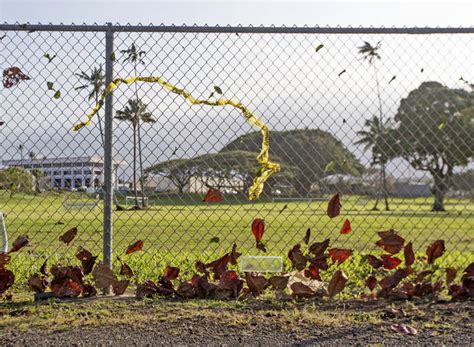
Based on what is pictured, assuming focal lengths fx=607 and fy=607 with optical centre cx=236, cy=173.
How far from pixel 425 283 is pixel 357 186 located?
2078 mm

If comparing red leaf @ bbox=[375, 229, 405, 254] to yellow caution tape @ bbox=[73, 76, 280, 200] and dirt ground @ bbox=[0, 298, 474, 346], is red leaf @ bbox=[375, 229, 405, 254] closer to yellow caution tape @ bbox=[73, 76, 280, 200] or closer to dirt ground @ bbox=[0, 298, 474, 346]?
dirt ground @ bbox=[0, 298, 474, 346]

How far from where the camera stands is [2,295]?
4234mm

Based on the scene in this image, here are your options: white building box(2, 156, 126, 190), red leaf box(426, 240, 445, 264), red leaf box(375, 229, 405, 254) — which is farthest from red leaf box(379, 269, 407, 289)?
white building box(2, 156, 126, 190)

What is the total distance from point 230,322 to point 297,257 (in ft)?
2.67

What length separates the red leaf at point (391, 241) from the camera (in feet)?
13.3

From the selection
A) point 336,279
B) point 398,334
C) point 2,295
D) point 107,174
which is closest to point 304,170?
point 336,279

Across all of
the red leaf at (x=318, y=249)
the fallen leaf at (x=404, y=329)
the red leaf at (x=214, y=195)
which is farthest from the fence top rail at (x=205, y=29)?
the fallen leaf at (x=404, y=329)

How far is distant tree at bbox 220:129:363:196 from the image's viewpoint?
4.96 m

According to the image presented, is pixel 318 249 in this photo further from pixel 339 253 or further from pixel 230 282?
pixel 230 282

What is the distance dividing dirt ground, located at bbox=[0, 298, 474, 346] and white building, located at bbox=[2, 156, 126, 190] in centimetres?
100

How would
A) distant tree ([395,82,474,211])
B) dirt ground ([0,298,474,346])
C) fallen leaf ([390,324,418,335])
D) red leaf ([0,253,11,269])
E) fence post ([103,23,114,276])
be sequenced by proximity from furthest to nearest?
distant tree ([395,82,474,211]), fence post ([103,23,114,276]), red leaf ([0,253,11,269]), fallen leaf ([390,324,418,335]), dirt ground ([0,298,474,346])

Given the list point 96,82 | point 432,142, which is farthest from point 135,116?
point 432,142

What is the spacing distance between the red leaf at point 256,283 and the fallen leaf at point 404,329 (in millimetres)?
970

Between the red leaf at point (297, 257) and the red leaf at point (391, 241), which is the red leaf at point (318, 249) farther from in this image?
the red leaf at point (391, 241)
